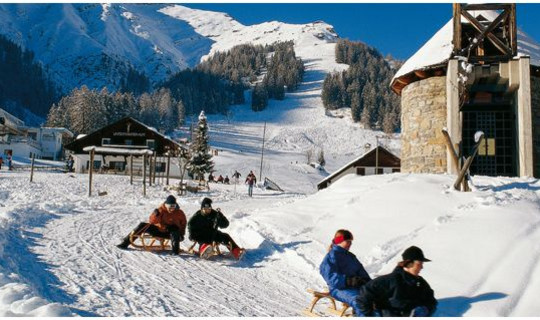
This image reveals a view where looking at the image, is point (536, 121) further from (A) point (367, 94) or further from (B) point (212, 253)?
(A) point (367, 94)

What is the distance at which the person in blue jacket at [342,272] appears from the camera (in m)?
6.13

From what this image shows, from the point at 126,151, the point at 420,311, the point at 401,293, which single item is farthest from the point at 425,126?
the point at 126,151

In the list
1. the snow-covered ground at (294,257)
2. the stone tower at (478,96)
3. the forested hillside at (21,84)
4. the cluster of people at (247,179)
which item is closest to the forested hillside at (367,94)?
the cluster of people at (247,179)

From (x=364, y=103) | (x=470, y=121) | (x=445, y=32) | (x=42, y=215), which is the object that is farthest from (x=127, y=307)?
(x=364, y=103)

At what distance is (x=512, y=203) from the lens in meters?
9.75

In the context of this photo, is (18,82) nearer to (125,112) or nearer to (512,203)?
(125,112)

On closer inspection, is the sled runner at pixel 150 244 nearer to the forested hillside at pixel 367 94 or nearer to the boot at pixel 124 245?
the boot at pixel 124 245

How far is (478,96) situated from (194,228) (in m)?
11.7

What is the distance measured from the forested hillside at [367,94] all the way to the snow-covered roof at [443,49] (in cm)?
10166

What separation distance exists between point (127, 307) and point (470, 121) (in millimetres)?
14187

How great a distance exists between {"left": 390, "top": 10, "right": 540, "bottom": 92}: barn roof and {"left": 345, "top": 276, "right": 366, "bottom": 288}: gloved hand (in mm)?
11657

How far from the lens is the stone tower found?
1515 centimetres

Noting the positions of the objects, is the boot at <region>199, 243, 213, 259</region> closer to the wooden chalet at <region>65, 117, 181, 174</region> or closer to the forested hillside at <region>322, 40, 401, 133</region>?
the wooden chalet at <region>65, 117, 181, 174</region>

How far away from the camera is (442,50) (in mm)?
16531
